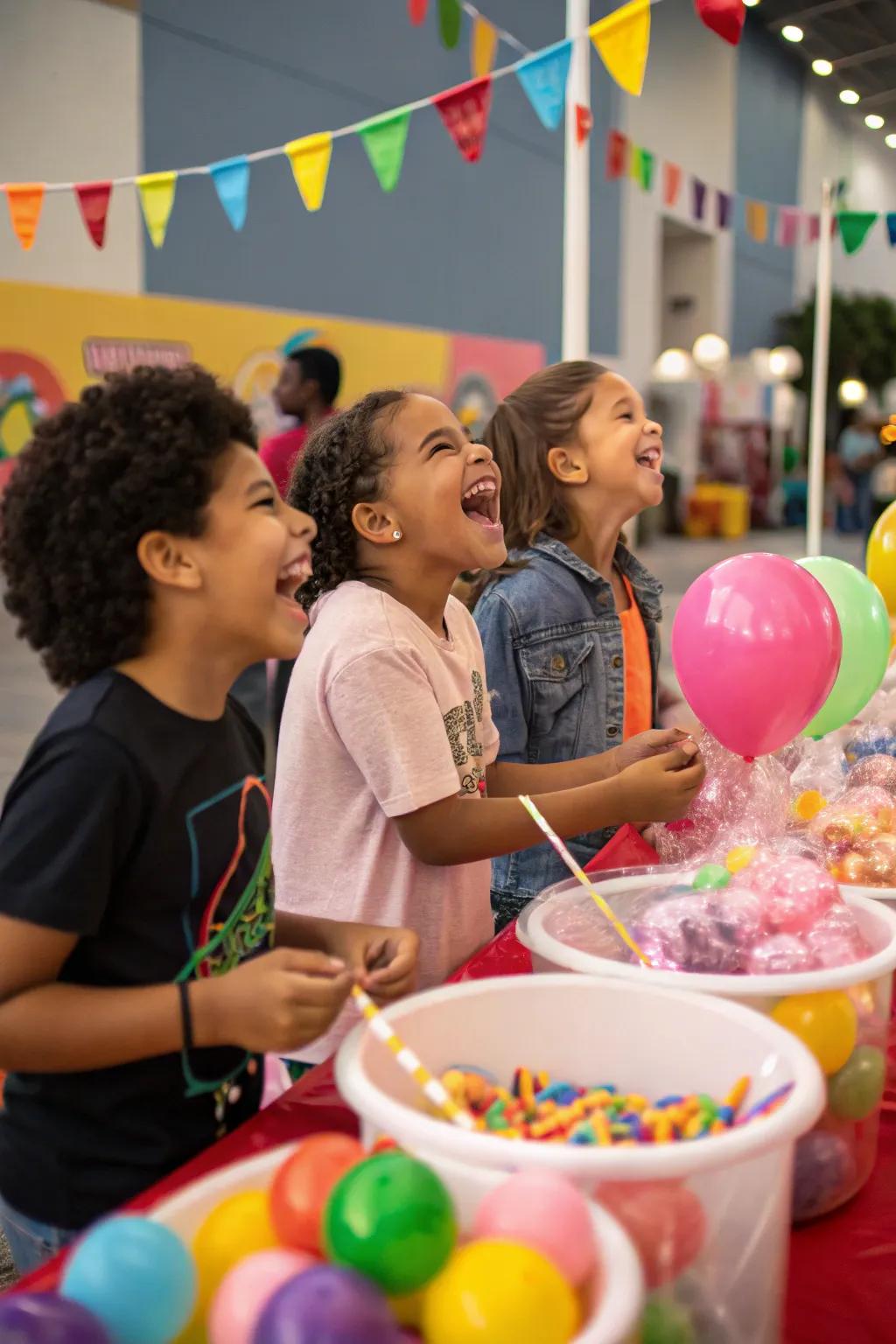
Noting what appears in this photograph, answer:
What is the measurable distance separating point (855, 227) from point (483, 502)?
3927 mm

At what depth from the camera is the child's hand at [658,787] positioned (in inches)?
57.3

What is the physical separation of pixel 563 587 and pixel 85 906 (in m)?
1.24

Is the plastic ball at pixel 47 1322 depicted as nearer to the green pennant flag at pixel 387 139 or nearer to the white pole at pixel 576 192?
the white pole at pixel 576 192

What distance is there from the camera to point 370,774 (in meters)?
1.39

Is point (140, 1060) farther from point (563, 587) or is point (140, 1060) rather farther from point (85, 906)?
point (563, 587)

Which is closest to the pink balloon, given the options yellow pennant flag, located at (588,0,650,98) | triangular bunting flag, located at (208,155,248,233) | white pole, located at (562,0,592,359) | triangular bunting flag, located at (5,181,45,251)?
yellow pennant flag, located at (588,0,650,98)

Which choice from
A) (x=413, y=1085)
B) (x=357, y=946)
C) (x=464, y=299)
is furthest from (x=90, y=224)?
(x=464, y=299)

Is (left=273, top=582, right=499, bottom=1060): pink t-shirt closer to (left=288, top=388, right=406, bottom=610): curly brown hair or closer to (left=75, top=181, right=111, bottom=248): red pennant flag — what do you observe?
(left=288, top=388, right=406, bottom=610): curly brown hair

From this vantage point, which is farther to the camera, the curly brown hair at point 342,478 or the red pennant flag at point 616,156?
the red pennant flag at point 616,156

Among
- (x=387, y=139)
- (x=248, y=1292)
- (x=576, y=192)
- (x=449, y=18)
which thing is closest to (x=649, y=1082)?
(x=248, y=1292)

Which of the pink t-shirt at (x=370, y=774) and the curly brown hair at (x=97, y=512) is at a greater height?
the curly brown hair at (x=97, y=512)

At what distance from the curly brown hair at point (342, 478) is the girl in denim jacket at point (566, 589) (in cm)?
43

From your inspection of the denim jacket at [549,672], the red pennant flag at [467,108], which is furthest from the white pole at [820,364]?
the denim jacket at [549,672]

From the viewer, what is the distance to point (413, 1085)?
0.83 metres
